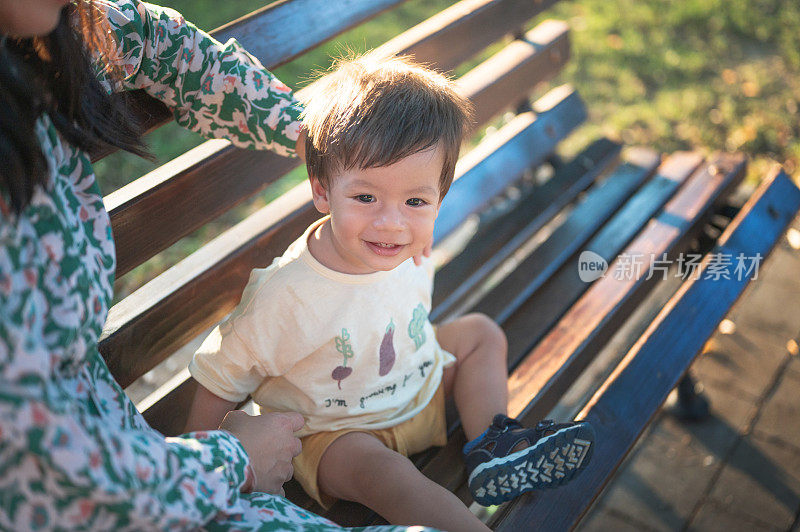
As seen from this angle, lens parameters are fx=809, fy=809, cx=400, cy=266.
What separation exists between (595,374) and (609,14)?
11.6 feet

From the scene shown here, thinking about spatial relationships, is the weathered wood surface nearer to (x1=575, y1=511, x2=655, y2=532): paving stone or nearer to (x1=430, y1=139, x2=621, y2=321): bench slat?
(x1=430, y1=139, x2=621, y2=321): bench slat

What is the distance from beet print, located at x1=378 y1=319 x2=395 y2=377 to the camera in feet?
6.21

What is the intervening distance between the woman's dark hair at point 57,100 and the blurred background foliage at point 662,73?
2.30 metres

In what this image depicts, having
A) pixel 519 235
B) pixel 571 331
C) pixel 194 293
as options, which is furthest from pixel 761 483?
pixel 194 293

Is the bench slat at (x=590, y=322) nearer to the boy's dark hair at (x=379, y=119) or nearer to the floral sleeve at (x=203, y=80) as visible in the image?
the boy's dark hair at (x=379, y=119)

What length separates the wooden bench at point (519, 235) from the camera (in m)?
1.95

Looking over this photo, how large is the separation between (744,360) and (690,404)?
455 mm

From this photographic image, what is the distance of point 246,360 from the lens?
5.80 ft

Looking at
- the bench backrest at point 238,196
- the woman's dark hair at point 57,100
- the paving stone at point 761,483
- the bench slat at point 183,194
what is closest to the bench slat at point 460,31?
the bench backrest at point 238,196

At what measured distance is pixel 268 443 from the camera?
1.65 metres

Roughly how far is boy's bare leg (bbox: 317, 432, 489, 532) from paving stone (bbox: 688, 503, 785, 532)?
1266 mm

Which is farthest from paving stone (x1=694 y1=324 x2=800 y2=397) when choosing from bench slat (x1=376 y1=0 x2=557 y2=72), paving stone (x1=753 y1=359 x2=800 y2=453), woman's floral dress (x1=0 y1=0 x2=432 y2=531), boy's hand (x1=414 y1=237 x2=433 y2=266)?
woman's floral dress (x1=0 y1=0 x2=432 y2=531)

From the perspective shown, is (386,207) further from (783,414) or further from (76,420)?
(783,414)

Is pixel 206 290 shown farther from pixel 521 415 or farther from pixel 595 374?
pixel 595 374
